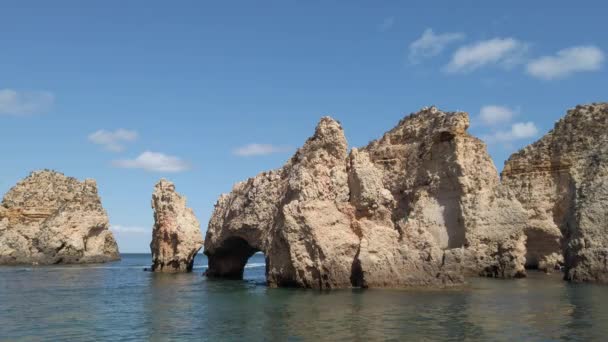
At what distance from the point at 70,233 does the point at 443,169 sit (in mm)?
48027

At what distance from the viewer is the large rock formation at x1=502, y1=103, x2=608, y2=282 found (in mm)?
26516

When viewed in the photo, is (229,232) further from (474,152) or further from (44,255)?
(44,255)

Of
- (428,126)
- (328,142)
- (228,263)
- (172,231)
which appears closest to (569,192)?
(428,126)

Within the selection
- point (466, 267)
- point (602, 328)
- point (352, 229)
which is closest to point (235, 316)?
point (352, 229)

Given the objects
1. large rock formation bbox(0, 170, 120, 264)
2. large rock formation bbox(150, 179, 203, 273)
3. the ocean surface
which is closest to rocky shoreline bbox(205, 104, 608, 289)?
the ocean surface

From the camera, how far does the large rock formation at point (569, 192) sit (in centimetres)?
2652

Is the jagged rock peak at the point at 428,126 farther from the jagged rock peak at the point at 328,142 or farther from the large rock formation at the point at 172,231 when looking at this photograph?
the large rock formation at the point at 172,231

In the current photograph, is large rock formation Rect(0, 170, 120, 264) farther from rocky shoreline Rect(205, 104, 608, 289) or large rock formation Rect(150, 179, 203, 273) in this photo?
rocky shoreline Rect(205, 104, 608, 289)

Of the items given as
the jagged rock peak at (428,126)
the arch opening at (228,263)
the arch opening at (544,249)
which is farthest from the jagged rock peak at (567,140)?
the arch opening at (228,263)

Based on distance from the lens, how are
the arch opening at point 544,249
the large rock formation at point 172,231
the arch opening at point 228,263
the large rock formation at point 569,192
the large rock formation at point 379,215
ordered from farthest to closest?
the large rock formation at point 172,231 → the arch opening at point 544,249 → the arch opening at point 228,263 → the large rock formation at point 569,192 → the large rock formation at point 379,215

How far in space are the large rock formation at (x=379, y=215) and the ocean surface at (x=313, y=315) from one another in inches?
54.0

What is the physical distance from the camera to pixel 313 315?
55.0ft

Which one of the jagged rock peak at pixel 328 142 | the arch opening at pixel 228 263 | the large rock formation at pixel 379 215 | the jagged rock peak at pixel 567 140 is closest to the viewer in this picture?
the large rock formation at pixel 379 215

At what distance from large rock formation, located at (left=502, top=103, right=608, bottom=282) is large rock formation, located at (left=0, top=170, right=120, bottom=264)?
4810cm
